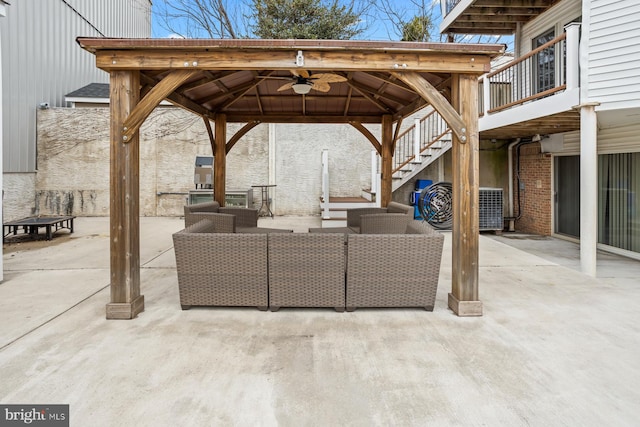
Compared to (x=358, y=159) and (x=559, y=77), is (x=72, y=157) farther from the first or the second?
(x=559, y=77)

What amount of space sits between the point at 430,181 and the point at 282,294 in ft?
26.2

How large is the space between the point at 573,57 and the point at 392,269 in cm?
432

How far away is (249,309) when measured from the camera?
422cm

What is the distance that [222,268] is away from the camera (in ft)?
13.2

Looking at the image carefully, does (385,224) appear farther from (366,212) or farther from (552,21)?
(552,21)

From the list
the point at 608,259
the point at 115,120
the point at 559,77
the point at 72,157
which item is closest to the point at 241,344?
the point at 115,120

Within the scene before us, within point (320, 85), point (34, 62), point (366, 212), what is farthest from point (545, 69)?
point (34, 62)

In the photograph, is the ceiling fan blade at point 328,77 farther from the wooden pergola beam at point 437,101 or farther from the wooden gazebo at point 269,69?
the wooden pergola beam at point 437,101

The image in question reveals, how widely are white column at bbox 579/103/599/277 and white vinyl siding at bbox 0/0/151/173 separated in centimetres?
1246

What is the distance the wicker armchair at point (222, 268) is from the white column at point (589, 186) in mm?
4536

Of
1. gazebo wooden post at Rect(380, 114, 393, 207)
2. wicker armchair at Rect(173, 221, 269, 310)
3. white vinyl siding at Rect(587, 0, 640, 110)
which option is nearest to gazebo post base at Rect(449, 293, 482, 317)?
wicker armchair at Rect(173, 221, 269, 310)

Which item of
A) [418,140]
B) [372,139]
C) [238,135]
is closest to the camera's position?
[238,135]

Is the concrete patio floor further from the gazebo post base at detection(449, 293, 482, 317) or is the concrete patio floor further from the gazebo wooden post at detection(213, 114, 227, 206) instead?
the gazebo wooden post at detection(213, 114, 227, 206)

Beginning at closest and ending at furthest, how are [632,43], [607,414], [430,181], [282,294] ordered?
[607,414] < [282,294] < [632,43] < [430,181]
